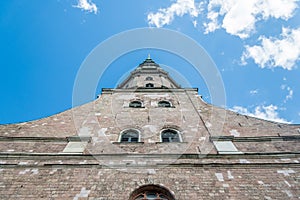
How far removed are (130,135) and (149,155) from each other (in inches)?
89.2

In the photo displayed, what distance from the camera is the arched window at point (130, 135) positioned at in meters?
10.9

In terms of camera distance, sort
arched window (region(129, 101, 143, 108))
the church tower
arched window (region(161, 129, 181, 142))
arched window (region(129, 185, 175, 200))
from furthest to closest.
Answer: arched window (region(129, 101, 143, 108)) < arched window (region(161, 129, 181, 142)) < the church tower < arched window (region(129, 185, 175, 200))

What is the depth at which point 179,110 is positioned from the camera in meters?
13.4

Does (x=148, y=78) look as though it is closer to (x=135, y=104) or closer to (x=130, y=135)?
(x=135, y=104)

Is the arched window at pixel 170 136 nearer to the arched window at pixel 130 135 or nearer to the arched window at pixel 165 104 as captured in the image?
the arched window at pixel 130 135

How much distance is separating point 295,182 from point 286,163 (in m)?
0.91

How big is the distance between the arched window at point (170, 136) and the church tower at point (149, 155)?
1.6 inches

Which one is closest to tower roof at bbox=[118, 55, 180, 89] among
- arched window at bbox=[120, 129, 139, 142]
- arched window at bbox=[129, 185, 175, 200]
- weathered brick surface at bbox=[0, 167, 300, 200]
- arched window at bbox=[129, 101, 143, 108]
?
arched window at bbox=[129, 101, 143, 108]

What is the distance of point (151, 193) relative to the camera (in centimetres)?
785

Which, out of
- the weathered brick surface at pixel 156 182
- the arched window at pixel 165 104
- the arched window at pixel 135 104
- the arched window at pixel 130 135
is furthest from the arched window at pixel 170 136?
the arched window at pixel 135 104

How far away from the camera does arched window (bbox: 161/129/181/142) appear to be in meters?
10.8

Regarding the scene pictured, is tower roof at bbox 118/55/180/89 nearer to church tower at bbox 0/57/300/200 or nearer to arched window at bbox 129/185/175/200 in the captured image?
church tower at bbox 0/57/300/200

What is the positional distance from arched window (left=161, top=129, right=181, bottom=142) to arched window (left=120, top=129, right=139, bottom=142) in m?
1.09

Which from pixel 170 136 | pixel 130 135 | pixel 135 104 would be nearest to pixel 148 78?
pixel 135 104
